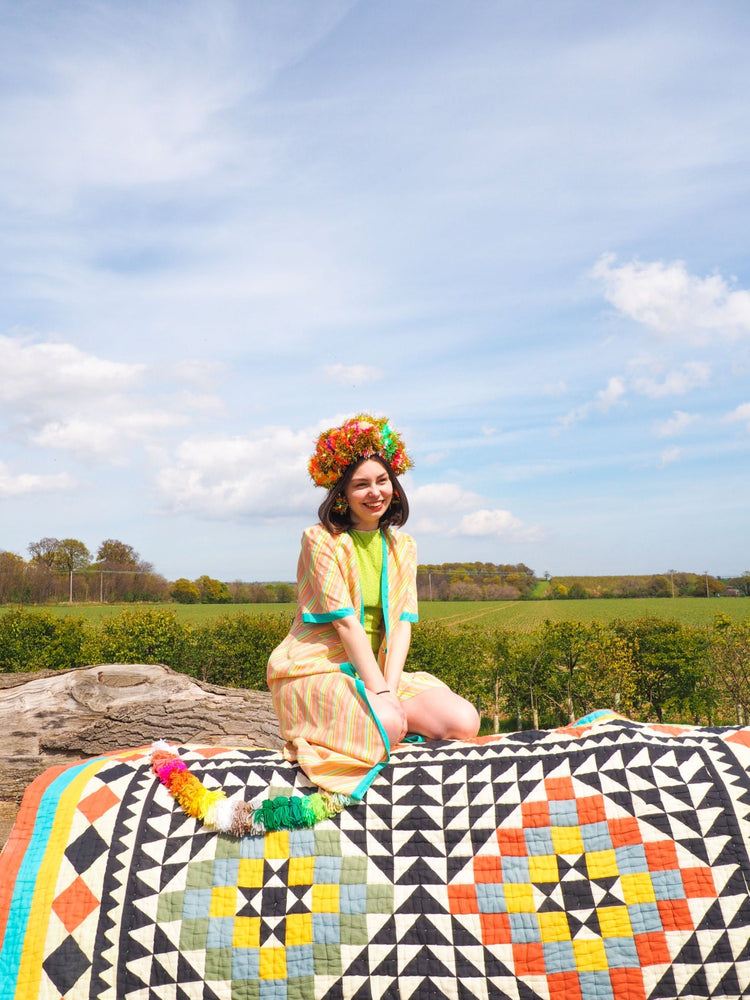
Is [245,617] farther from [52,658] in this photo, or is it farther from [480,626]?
[480,626]

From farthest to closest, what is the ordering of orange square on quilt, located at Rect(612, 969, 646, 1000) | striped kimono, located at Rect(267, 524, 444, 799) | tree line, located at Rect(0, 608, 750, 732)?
1. tree line, located at Rect(0, 608, 750, 732)
2. striped kimono, located at Rect(267, 524, 444, 799)
3. orange square on quilt, located at Rect(612, 969, 646, 1000)

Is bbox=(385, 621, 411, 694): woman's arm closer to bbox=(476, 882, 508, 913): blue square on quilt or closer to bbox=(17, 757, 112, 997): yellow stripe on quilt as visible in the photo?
bbox=(476, 882, 508, 913): blue square on quilt

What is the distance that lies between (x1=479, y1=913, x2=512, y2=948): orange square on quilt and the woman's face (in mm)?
1797

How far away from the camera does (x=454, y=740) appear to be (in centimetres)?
309

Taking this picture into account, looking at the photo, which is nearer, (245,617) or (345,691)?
(345,691)

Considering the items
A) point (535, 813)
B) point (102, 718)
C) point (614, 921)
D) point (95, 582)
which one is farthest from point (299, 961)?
point (95, 582)

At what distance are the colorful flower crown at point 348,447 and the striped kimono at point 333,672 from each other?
27cm

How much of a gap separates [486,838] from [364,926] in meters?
0.52

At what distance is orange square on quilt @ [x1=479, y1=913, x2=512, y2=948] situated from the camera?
242 cm

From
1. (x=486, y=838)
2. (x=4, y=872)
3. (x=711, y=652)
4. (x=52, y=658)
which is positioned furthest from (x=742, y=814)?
(x=52, y=658)

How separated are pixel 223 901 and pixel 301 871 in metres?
0.29

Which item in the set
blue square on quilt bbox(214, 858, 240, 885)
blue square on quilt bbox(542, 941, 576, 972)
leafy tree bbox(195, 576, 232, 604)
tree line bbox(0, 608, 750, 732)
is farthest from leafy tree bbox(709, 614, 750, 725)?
leafy tree bbox(195, 576, 232, 604)

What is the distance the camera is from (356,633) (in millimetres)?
3250

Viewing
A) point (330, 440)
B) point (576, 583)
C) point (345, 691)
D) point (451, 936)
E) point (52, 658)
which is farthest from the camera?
point (576, 583)
